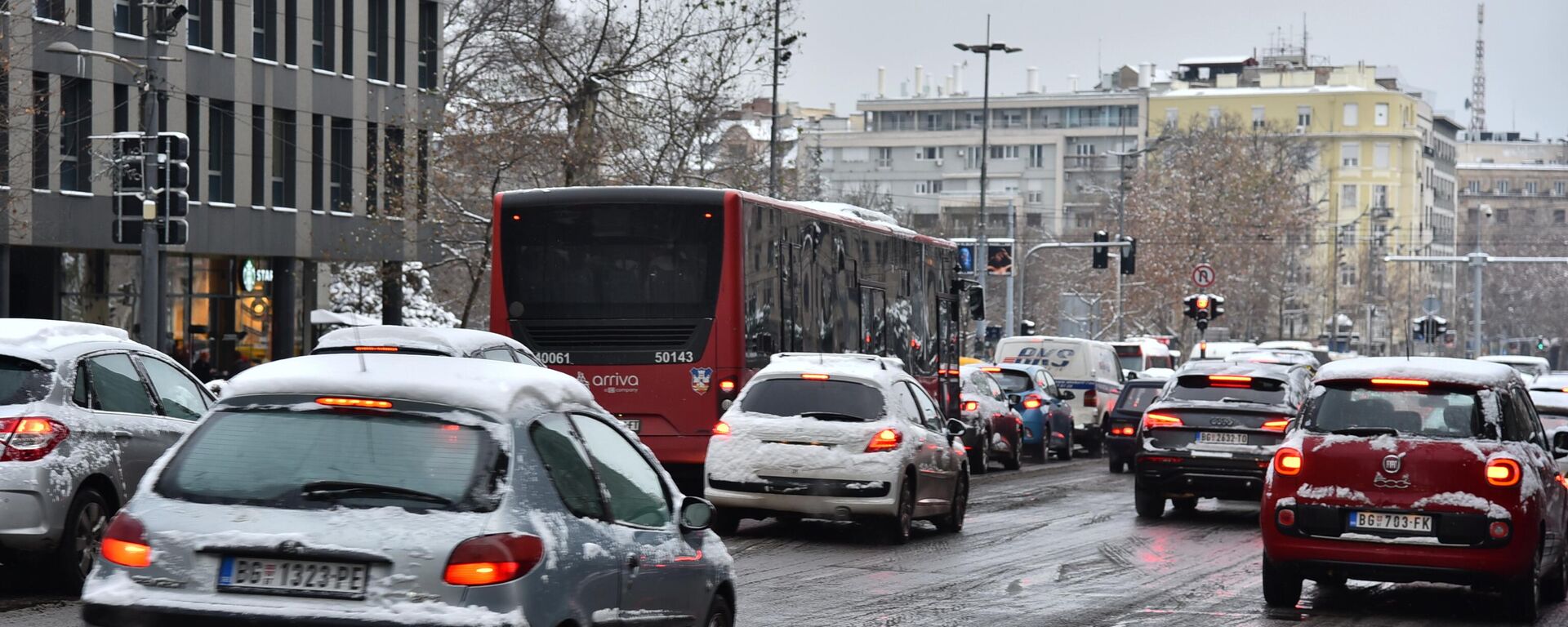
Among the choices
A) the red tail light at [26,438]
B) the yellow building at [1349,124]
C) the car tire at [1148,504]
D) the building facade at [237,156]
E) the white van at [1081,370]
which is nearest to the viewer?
the red tail light at [26,438]

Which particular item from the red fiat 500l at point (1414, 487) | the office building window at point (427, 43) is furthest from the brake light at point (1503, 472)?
the office building window at point (427, 43)

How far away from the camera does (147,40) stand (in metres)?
28.2

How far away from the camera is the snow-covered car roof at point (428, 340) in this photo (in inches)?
669

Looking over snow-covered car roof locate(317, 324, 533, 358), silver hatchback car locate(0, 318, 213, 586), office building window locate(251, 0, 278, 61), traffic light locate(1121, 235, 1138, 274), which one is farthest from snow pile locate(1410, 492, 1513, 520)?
traffic light locate(1121, 235, 1138, 274)

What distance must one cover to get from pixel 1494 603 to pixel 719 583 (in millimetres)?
6976

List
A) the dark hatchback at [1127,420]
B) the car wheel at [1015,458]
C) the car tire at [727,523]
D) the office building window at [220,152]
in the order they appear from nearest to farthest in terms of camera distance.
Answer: the car tire at [727,523], the dark hatchback at [1127,420], the car wheel at [1015,458], the office building window at [220,152]

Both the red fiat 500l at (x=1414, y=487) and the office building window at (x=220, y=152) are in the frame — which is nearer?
the red fiat 500l at (x=1414, y=487)

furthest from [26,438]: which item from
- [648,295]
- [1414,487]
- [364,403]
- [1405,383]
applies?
[648,295]

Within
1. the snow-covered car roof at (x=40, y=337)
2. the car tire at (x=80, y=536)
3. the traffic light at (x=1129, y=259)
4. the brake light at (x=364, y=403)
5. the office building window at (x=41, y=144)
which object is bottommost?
the car tire at (x=80, y=536)

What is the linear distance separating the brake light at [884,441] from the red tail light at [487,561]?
1009 centimetres

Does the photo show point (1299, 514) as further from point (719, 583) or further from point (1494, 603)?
point (719, 583)

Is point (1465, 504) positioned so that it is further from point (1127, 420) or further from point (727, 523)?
point (1127, 420)

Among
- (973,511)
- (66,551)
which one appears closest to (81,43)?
(973,511)

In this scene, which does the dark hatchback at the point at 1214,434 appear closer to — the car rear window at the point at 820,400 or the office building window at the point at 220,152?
the car rear window at the point at 820,400
